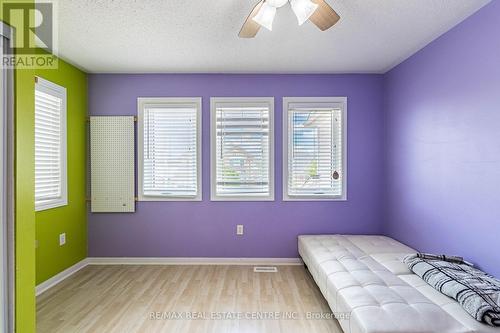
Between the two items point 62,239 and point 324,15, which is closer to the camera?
point 324,15

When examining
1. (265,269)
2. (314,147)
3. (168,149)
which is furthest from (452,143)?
(168,149)

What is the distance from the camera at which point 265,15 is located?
76.7 inches

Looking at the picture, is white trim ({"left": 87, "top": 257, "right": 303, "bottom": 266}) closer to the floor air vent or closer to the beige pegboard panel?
the floor air vent

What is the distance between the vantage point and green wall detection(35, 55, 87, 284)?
2.89 metres

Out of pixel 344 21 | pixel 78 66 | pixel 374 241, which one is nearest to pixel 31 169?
pixel 78 66

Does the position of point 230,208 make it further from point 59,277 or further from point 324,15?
point 324,15

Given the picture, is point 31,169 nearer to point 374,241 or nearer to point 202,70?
point 202,70

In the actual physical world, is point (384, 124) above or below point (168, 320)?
above

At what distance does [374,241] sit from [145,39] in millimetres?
3296

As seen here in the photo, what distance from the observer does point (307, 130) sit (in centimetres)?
361

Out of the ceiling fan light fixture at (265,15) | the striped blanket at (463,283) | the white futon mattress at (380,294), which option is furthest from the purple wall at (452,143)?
the ceiling fan light fixture at (265,15)

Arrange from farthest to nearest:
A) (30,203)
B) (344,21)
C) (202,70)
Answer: (202,70) → (344,21) → (30,203)

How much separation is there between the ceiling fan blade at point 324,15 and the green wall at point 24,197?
6.03ft

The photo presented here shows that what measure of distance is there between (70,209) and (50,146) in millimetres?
812
